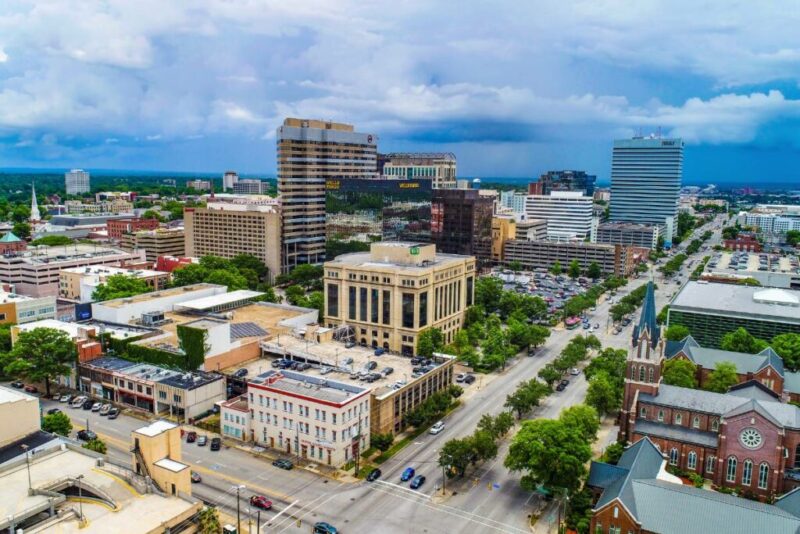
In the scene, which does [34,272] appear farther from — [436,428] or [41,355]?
[436,428]

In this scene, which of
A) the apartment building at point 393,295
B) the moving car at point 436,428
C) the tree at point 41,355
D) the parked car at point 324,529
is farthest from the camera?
the apartment building at point 393,295

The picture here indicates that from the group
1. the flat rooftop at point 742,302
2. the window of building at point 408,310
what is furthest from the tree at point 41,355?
the flat rooftop at point 742,302

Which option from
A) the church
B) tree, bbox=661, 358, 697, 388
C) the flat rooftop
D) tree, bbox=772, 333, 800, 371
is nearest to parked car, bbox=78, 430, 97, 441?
the church

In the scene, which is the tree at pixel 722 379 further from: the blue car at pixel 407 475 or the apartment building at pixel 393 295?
the apartment building at pixel 393 295

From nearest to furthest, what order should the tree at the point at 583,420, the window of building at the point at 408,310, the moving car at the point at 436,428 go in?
the tree at the point at 583,420, the moving car at the point at 436,428, the window of building at the point at 408,310

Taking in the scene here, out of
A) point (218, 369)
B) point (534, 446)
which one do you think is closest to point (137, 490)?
point (534, 446)

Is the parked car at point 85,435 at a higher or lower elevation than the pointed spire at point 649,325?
lower

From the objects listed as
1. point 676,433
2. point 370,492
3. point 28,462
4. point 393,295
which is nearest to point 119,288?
point 393,295

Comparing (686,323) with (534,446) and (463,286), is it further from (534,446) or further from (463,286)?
(534,446)
